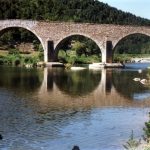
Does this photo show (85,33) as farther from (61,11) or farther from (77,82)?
(61,11)

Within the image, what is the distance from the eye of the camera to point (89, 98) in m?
29.9

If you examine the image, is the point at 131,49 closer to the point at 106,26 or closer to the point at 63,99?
the point at 106,26

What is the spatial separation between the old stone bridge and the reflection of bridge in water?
67.9 feet

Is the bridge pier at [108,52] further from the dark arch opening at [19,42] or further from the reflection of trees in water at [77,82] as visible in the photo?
the dark arch opening at [19,42]

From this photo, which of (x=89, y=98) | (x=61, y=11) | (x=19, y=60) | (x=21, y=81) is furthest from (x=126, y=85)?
(x=61, y=11)

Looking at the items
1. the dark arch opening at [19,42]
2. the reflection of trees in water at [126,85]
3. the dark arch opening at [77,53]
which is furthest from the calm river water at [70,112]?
the dark arch opening at [19,42]

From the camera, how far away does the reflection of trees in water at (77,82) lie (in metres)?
33.8

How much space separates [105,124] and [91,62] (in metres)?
39.8

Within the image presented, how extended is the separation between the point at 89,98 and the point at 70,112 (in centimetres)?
564

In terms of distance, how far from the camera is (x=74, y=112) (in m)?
24.4

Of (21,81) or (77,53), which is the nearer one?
(21,81)

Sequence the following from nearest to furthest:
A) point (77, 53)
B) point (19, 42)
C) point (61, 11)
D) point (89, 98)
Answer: point (89, 98)
point (77, 53)
point (19, 42)
point (61, 11)

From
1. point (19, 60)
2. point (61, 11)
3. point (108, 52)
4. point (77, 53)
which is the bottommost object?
Result: point (19, 60)

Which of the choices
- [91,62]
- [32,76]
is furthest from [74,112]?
[91,62]
